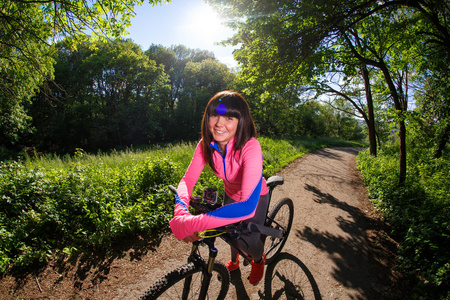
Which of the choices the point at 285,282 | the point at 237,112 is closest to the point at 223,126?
the point at 237,112

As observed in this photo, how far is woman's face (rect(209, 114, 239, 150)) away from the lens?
1.62m

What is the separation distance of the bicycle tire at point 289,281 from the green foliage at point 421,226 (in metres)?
1.34

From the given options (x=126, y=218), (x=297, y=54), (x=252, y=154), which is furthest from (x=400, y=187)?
(x=126, y=218)

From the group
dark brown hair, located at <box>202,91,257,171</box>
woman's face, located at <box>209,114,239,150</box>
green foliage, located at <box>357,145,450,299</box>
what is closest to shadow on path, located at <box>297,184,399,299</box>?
green foliage, located at <box>357,145,450,299</box>

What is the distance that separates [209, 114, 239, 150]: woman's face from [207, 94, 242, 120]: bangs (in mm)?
34

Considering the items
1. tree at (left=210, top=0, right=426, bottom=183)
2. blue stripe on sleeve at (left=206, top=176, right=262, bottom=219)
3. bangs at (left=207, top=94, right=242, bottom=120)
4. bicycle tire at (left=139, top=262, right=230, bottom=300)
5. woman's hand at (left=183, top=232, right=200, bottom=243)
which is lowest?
bicycle tire at (left=139, top=262, right=230, bottom=300)

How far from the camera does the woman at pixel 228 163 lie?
1.36 meters

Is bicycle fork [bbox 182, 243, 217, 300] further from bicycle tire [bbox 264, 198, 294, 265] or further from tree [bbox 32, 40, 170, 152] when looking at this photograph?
tree [bbox 32, 40, 170, 152]

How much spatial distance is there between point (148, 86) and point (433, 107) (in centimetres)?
2793

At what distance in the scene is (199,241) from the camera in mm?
1635

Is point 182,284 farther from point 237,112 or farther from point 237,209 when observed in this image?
point 237,112

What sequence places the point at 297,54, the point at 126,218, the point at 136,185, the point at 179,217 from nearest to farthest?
the point at 179,217 → the point at 126,218 → the point at 136,185 → the point at 297,54

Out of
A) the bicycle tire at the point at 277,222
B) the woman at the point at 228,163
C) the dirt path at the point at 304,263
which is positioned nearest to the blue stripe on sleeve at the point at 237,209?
the woman at the point at 228,163

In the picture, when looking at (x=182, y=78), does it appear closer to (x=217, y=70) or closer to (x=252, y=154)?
(x=217, y=70)
